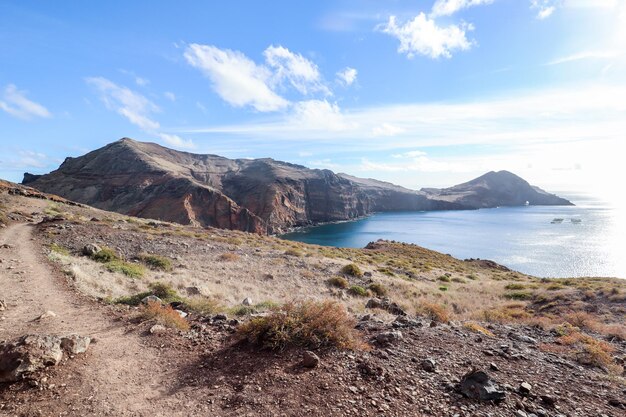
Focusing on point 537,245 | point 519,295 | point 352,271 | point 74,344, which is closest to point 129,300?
point 74,344

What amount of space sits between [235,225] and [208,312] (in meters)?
119

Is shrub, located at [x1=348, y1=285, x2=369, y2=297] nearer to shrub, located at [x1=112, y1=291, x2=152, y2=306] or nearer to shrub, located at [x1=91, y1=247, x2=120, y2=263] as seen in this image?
shrub, located at [x1=112, y1=291, x2=152, y2=306]

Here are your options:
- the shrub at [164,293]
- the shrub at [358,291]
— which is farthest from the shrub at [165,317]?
the shrub at [358,291]

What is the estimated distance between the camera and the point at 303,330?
728cm

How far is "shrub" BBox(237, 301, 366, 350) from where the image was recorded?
282 inches

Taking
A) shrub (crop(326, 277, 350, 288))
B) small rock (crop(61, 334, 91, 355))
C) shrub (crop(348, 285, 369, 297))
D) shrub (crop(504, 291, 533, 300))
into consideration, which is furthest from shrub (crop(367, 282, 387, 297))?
small rock (crop(61, 334, 91, 355))

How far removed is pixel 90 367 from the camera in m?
6.22

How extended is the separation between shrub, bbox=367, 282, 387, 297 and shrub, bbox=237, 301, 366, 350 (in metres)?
14.3

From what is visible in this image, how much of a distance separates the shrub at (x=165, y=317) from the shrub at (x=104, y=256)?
34.2 ft

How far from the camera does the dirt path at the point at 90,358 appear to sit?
5.23m

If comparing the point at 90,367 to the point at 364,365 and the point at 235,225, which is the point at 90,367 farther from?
the point at 235,225

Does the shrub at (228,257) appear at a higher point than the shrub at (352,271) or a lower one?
higher

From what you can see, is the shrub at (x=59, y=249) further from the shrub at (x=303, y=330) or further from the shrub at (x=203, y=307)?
the shrub at (x=303, y=330)

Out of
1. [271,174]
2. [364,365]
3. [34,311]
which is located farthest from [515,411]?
[271,174]
